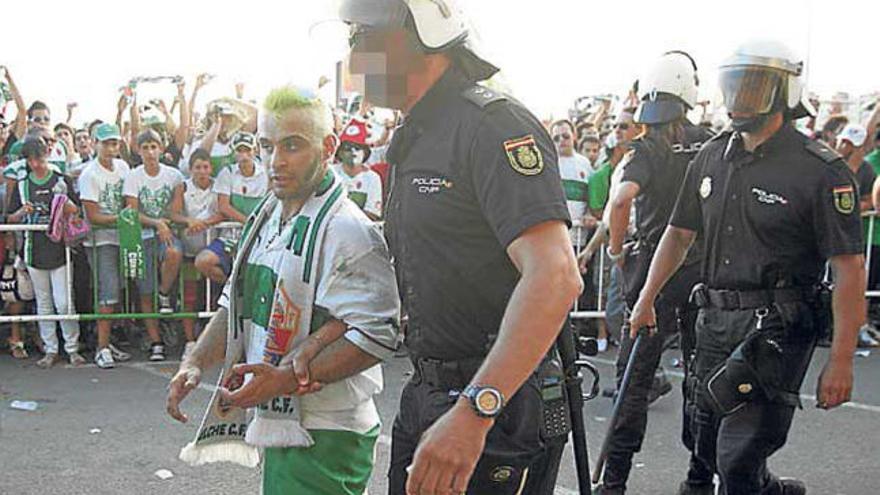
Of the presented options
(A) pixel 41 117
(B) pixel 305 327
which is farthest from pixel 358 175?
(B) pixel 305 327

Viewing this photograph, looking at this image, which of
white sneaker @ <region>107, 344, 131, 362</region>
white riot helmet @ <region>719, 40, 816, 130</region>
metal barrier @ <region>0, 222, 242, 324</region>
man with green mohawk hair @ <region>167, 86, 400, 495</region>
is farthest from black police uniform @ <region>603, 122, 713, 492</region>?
white sneaker @ <region>107, 344, 131, 362</region>

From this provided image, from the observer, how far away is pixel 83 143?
383 inches

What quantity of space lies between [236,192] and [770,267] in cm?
549

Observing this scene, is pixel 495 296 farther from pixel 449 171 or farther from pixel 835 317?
pixel 835 317

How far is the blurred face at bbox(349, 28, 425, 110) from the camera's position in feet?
6.98

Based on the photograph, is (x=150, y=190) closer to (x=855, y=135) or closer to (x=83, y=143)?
(x=83, y=143)

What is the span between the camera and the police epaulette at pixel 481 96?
2100mm

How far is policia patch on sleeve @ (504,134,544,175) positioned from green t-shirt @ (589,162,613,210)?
674cm

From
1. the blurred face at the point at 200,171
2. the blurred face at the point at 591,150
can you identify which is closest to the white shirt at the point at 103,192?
the blurred face at the point at 200,171

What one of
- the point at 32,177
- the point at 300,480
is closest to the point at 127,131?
the point at 32,177

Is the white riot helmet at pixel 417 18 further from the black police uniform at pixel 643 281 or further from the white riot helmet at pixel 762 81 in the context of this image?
the black police uniform at pixel 643 281

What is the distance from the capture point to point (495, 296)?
6.98 feet

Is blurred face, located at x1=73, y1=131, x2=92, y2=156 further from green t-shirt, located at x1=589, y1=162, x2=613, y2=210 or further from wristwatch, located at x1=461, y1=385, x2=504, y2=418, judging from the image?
wristwatch, located at x1=461, y1=385, x2=504, y2=418

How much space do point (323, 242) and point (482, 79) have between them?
65 cm
